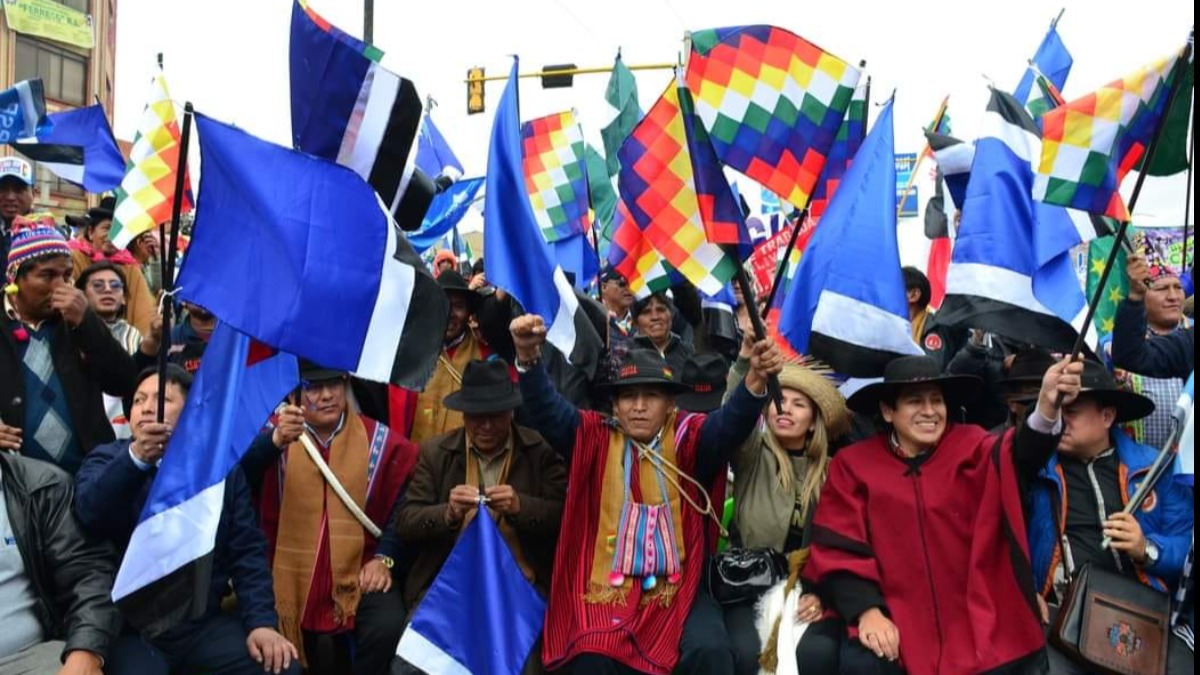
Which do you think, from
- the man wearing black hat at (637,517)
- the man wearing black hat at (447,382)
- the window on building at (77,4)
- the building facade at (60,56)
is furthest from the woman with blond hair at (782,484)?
the window on building at (77,4)

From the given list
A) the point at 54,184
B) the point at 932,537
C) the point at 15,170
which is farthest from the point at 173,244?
the point at 54,184

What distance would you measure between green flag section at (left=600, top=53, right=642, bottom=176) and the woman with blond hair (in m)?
3.94

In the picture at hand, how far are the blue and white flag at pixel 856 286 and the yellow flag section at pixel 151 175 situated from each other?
4.54 meters

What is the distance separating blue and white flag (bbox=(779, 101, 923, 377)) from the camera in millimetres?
4609

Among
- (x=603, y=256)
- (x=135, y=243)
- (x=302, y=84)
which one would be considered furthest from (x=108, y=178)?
(x=302, y=84)

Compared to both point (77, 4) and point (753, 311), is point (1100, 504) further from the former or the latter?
point (77, 4)

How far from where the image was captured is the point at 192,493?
374 centimetres

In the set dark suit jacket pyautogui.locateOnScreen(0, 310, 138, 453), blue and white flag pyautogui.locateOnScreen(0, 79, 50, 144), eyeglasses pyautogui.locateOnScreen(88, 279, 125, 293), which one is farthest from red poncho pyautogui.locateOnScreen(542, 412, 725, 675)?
blue and white flag pyautogui.locateOnScreen(0, 79, 50, 144)

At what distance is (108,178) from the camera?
840cm

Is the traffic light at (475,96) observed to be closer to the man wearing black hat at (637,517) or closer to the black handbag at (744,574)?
the man wearing black hat at (637,517)

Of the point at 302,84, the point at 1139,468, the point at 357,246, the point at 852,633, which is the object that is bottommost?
the point at 852,633

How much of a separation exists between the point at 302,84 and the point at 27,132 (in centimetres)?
465

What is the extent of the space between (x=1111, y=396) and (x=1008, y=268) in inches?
28.4

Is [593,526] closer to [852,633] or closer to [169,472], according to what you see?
[852,633]
